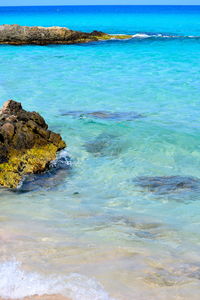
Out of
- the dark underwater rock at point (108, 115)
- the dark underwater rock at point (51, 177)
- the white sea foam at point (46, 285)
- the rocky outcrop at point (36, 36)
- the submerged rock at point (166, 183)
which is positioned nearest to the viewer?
the white sea foam at point (46, 285)

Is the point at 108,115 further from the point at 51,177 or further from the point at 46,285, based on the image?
the point at 46,285

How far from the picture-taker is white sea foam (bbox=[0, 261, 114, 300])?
4.03 metres

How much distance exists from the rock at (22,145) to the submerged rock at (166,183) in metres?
1.98

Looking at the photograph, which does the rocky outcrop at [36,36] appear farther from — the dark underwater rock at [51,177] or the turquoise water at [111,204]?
the dark underwater rock at [51,177]

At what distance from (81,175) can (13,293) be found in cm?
455

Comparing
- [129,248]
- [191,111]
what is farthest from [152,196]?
[191,111]

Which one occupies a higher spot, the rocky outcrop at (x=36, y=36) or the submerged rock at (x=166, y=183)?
the rocky outcrop at (x=36, y=36)

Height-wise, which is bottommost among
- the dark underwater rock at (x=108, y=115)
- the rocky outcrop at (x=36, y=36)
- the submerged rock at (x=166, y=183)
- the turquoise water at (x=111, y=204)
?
the submerged rock at (x=166, y=183)

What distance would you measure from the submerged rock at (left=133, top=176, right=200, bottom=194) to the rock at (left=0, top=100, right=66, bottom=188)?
1.98 m

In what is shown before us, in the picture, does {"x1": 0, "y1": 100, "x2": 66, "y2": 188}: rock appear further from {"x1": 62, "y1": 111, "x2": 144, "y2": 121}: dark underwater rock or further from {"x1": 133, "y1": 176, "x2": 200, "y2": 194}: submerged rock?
{"x1": 62, "y1": 111, "x2": 144, "y2": 121}: dark underwater rock

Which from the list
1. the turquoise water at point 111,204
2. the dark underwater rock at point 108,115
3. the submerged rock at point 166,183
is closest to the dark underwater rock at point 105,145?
the turquoise water at point 111,204

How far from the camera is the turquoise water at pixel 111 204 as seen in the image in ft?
14.3

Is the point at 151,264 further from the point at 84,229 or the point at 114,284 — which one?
the point at 84,229

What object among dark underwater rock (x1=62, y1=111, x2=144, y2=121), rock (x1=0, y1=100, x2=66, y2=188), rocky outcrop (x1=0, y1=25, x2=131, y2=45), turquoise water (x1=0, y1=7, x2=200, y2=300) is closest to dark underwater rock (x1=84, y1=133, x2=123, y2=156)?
turquoise water (x1=0, y1=7, x2=200, y2=300)
